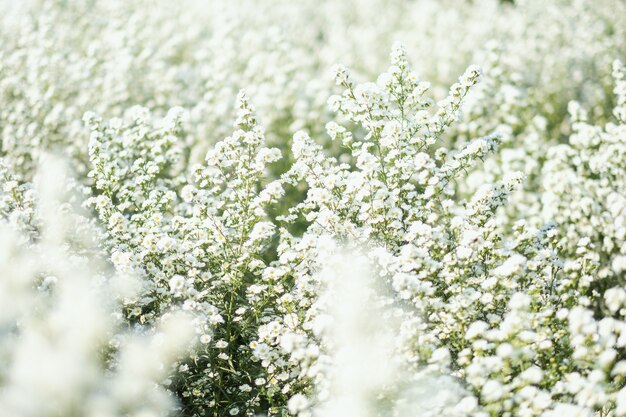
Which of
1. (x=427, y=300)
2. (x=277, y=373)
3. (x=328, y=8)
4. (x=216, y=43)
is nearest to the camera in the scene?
(x=427, y=300)

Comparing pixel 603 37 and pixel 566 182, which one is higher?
pixel 603 37

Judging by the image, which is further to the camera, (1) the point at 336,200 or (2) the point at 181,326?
Result: (1) the point at 336,200

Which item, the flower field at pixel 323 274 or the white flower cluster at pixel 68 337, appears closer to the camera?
the white flower cluster at pixel 68 337

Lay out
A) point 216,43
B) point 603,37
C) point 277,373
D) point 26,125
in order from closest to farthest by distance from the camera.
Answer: point 277,373 → point 26,125 → point 216,43 → point 603,37

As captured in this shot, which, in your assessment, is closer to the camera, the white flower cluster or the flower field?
the white flower cluster

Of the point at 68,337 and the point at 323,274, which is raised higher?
the point at 323,274

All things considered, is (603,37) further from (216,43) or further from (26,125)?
(26,125)

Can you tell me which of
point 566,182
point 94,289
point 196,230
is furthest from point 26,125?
point 566,182

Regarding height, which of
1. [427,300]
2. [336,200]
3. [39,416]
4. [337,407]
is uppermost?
[336,200]

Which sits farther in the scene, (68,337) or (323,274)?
(323,274)

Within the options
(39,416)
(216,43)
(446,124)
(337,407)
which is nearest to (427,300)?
(337,407)
